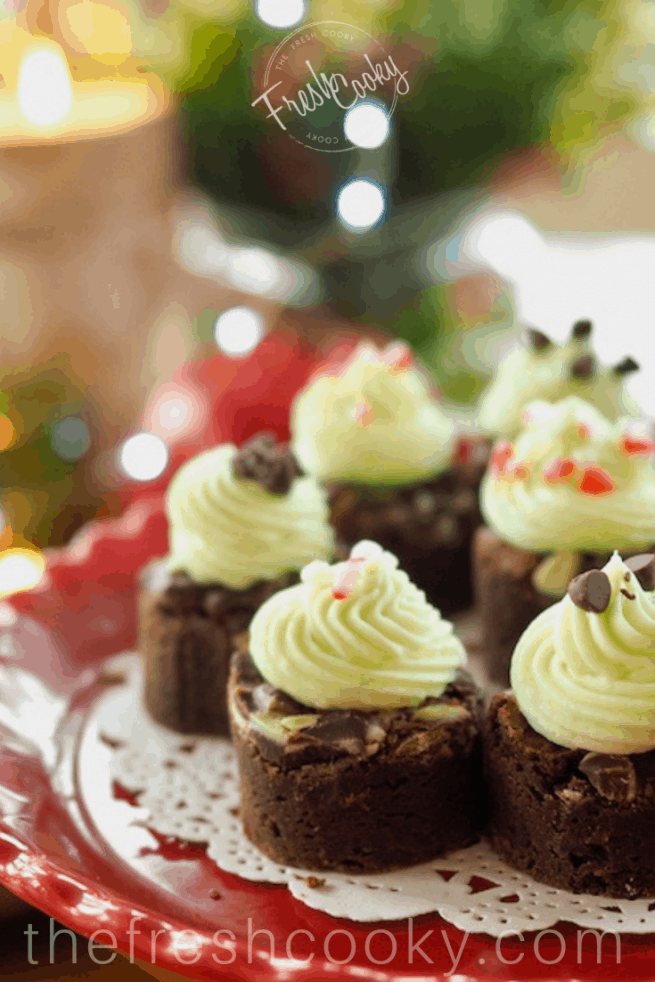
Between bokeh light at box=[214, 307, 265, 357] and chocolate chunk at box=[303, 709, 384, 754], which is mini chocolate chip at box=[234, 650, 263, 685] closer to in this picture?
chocolate chunk at box=[303, 709, 384, 754]

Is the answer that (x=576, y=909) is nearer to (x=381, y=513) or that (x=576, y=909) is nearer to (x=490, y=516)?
(x=490, y=516)

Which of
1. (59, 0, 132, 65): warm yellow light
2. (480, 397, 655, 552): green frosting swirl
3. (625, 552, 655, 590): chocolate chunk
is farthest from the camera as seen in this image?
(59, 0, 132, 65): warm yellow light

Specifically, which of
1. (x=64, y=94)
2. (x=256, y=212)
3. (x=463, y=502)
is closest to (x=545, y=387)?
(x=463, y=502)

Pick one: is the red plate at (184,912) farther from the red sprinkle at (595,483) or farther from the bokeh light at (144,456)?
the red sprinkle at (595,483)

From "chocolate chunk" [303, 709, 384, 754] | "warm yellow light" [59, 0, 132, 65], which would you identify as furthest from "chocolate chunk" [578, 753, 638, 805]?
"warm yellow light" [59, 0, 132, 65]

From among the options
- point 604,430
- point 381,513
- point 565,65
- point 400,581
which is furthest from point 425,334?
point 400,581

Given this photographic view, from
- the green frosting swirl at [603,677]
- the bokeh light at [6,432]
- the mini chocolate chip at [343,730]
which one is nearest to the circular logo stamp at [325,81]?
the green frosting swirl at [603,677]

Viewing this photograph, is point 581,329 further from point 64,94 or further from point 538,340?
point 64,94
